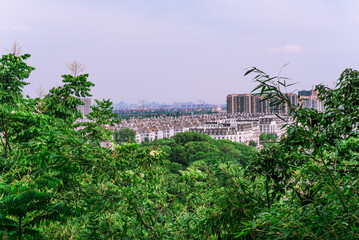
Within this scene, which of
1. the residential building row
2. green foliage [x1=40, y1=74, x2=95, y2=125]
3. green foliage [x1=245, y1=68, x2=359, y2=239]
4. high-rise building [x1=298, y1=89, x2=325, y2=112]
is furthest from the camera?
the residential building row

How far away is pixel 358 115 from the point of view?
72.1 inches

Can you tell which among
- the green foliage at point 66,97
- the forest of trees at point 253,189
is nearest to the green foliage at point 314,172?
the forest of trees at point 253,189

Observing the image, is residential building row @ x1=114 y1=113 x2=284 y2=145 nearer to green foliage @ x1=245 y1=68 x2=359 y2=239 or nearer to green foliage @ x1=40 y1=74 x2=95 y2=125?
green foliage @ x1=40 y1=74 x2=95 y2=125

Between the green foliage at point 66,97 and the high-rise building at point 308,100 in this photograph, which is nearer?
the high-rise building at point 308,100

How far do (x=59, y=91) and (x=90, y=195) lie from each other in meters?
3.54

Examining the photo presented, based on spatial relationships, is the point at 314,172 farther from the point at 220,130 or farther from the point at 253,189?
the point at 220,130

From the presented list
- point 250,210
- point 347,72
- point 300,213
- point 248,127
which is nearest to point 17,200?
point 250,210

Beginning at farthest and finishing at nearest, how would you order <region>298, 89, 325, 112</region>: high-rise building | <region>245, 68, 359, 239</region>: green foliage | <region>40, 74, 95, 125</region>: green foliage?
<region>40, 74, 95, 125</region>: green foliage, <region>298, 89, 325, 112</region>: high-rise building, <region>245, 68, 359, 239</region>: green foliage

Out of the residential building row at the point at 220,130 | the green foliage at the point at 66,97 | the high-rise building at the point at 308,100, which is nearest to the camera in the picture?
the high-rise building at the point at 308,100

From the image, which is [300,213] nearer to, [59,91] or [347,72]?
[347,72]

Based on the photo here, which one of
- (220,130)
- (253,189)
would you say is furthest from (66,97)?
(220,130)

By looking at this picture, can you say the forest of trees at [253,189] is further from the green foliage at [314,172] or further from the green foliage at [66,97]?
the green foliage at [66,97]

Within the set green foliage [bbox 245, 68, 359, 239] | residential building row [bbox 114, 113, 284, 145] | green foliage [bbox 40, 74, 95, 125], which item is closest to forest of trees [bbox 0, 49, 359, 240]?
green foliage [bbox 245, 68, 359, 239]

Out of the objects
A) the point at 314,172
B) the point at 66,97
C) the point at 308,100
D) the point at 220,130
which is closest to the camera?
the point at 314,172
